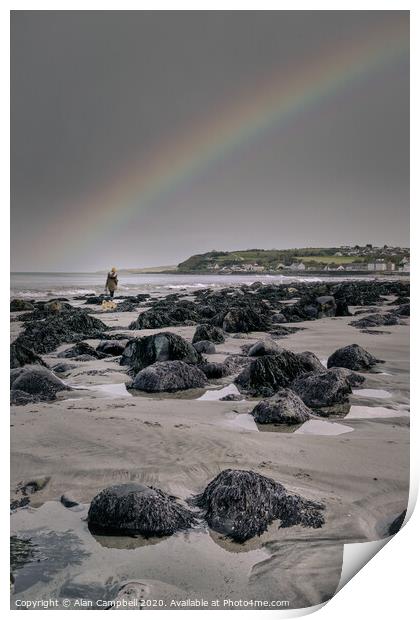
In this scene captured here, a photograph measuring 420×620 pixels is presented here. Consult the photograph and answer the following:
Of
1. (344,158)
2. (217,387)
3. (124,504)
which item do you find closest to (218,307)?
(217,387)

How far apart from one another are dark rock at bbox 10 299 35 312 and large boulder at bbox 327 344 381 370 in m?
2.49

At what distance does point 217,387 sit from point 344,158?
207cm

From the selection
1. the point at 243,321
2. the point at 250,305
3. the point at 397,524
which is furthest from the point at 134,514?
the point at 250,305

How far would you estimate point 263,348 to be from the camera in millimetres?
4035

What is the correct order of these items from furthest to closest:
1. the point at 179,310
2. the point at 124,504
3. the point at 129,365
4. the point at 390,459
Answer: the point at 179,310 < the point at 129,365 < the point at 390,459 < the point at 124,504

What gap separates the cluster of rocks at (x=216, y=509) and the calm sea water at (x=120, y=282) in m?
1.69

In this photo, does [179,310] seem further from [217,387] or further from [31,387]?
[31,387]

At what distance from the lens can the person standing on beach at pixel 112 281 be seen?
3.73 meters

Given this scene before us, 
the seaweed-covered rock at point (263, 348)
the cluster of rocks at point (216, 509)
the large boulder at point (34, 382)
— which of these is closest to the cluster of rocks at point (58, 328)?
the large boulder at point (34, 382)

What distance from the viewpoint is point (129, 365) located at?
3.90 m

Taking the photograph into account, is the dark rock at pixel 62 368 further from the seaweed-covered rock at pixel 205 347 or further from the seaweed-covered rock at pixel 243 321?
the seaweed-covered rock at pixel 243 321

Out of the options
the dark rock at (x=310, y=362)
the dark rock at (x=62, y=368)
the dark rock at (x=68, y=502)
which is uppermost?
the dark rock at (x=310, y=362)

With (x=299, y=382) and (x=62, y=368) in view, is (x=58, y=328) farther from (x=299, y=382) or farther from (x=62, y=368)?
(x=299, y=382)

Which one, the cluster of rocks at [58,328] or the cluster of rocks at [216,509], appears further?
the cluster of rocks at [58,328]
